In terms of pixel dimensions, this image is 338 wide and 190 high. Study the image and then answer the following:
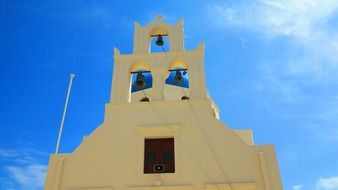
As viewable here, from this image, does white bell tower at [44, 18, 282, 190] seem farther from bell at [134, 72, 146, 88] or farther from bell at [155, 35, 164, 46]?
bell at [155, 35, 164, 46]

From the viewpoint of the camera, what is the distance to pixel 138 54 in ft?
40.3

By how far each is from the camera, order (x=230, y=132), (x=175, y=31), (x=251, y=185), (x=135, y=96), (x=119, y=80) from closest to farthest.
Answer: (x=251, y=185), (x=230, y=132), (x=119, y=80), (x=175, y=31), (x=135, y=96)

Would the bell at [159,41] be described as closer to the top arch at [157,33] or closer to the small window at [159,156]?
the top arch at [157,33]

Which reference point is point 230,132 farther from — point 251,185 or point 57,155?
point 57,155

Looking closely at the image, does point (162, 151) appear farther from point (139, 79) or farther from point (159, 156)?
point (139, 79)

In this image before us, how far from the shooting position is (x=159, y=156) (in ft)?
32.9

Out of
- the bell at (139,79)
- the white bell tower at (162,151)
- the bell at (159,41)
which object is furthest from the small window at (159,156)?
the bell at (159,41)

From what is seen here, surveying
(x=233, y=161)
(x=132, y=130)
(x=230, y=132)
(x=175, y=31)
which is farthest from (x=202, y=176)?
(x=175, y=31)

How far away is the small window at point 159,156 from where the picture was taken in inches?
384

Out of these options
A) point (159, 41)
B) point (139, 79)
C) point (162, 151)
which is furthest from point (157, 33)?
point (162, 151)

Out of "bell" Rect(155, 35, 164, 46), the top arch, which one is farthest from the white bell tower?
"bell" Rect(155, 35, 164, 46)

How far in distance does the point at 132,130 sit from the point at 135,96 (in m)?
6.30

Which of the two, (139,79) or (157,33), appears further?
(157,33)

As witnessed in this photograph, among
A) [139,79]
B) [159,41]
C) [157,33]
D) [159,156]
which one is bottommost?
[159,156]
